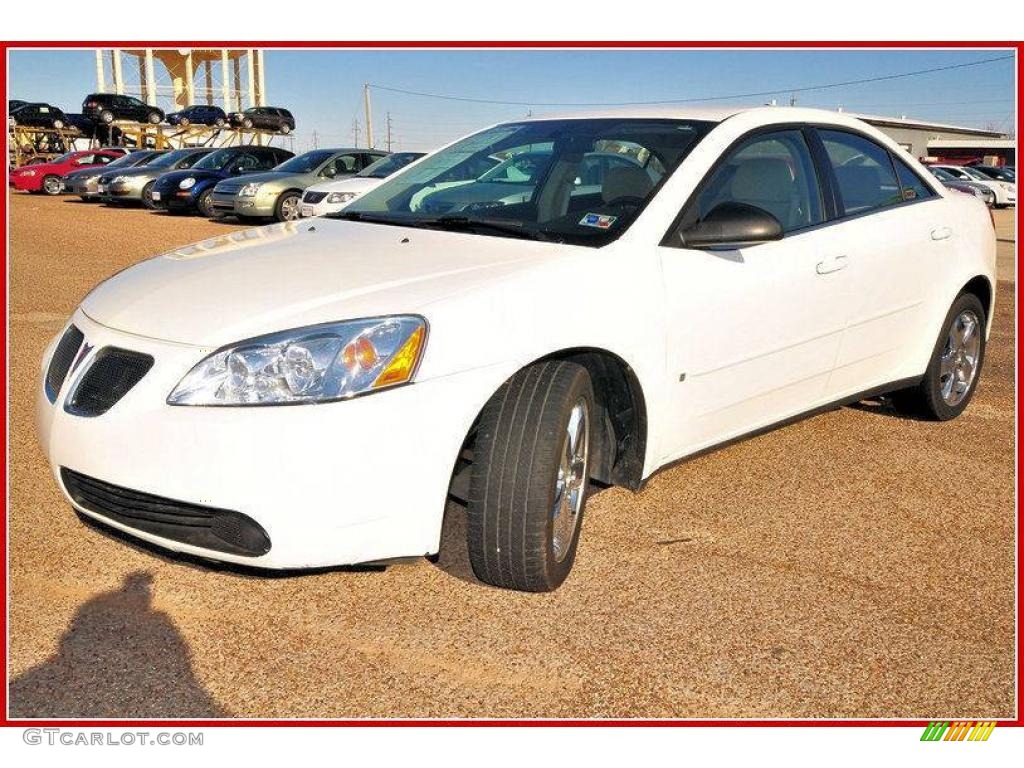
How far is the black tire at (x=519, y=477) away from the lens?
3.06 meters

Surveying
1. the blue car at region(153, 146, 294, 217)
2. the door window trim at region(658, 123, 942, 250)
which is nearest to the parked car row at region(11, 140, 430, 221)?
the blue car at region(153, 146, 294, 217)

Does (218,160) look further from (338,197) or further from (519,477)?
(519,477)

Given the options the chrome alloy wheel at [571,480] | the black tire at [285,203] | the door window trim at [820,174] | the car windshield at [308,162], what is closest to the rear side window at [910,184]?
the door window trim at [820,174]

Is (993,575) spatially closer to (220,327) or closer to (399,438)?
(399,438)

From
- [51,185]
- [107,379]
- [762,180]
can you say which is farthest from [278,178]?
[107,379]

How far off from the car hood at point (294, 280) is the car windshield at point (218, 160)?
19.0 m

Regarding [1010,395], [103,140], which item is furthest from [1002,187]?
[103,140]

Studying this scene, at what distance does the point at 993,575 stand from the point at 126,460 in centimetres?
303

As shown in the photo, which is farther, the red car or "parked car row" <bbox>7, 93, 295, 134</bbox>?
"parked car row" <bbox>7, 93, 295, 134</bbox>

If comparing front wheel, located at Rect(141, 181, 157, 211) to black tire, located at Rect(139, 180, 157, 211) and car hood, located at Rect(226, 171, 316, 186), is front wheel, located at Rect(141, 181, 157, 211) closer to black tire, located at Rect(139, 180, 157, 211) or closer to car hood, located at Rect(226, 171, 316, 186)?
black tire, located at Rect(139, 180, 157, 211)

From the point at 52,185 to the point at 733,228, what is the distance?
29297mm

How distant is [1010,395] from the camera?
6320 millimetres

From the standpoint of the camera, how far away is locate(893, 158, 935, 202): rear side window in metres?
5.02
